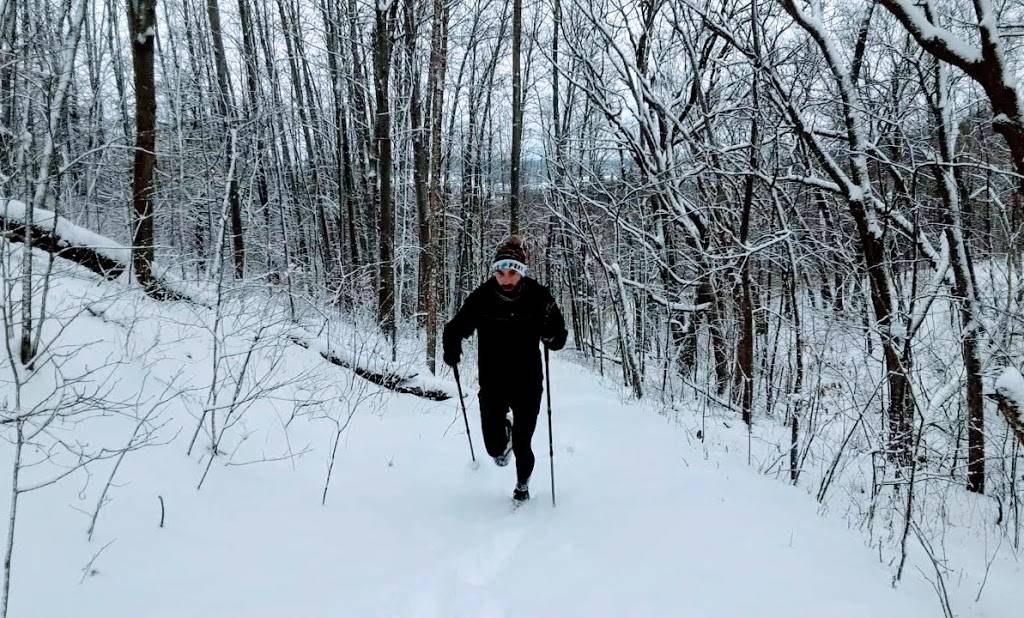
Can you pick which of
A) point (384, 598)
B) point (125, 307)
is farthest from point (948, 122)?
point (125, 307)

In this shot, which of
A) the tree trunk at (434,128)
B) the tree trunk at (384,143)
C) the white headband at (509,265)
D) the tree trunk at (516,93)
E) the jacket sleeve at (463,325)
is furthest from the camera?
the tree trunk at (516,93)

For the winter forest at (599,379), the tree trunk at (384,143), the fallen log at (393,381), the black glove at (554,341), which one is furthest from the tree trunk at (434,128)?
the black glove at (554,341)

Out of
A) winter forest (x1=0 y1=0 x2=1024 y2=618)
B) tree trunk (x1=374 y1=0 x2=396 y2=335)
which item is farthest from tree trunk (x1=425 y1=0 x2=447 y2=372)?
tree trunk (x1=374 y1=0 x2=396 y2=335)

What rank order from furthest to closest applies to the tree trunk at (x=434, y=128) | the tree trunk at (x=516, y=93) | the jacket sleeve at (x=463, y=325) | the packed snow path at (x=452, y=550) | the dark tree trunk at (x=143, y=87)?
the tree trunk at (x=516, y=93) < the tree trunk at (x=434, y=128) < the dark tree trunk at (x=143, y=87) < the jacket sleeve at (x=463, y=325) < the packed snow path at (x=452, y=550)

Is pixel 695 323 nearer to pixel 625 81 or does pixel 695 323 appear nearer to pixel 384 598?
pixel 625 81

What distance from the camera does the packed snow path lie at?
2.50 m

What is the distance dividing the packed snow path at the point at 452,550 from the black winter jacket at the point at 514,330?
1.01m

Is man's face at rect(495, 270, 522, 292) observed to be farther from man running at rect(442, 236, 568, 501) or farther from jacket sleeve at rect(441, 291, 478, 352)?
jacket sleeve at rect(441, 291, 478, 352)

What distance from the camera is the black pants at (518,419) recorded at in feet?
13.5

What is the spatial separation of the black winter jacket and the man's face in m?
0.04

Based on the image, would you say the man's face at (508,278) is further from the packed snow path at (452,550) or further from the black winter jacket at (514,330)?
the packed snow path at (452,550)

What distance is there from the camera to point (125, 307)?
5555 millimetres

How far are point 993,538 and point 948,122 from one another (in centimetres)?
466

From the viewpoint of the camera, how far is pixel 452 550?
11.2ft
